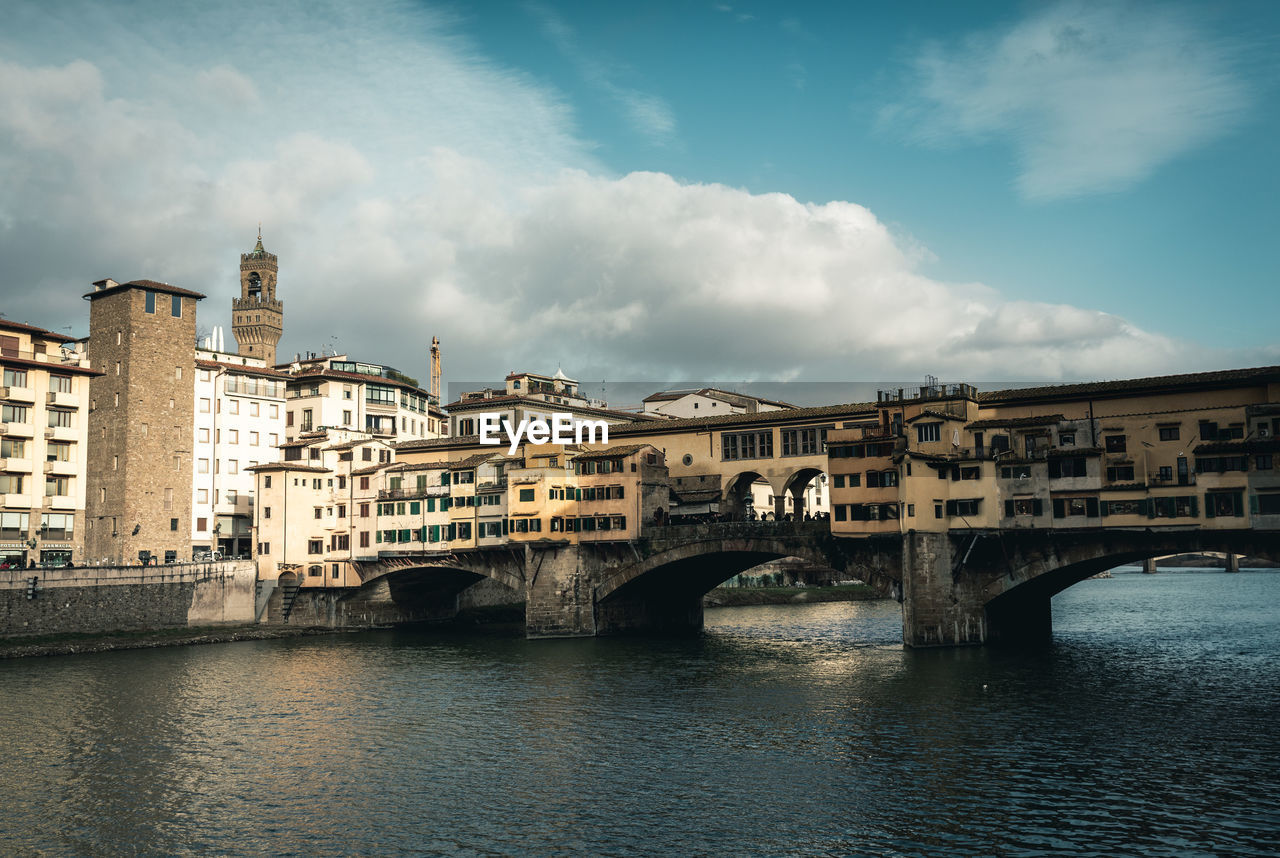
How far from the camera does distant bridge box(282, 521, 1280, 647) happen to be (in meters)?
72.4

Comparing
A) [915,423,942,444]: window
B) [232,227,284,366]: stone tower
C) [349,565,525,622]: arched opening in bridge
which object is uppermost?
[232,227,284,366]: stone tower

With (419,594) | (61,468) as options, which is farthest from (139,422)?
(419,594)

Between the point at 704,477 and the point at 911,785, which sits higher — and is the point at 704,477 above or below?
above

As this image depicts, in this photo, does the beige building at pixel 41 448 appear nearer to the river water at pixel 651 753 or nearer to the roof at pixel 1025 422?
the river water at pixel 651 753

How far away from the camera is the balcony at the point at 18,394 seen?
9676cm

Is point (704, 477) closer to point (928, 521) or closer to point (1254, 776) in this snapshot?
point (928, 521)

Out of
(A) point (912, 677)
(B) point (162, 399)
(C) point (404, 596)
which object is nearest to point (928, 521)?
(A) point (912, 677)

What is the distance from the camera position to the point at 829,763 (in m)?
43.9

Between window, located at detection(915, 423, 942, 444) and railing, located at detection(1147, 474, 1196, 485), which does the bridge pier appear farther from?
railing, located at detection(1147, 474, 1196, 485)

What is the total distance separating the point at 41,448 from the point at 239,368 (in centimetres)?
2282


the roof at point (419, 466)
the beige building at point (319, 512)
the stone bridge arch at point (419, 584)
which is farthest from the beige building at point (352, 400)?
the stone bridge arch at point (419, 584)

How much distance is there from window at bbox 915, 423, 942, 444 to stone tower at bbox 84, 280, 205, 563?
7365cm

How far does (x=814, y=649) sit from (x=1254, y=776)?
43235 mm

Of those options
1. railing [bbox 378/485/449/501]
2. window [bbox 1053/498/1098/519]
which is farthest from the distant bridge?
railing [bbox 378/485/449/501]
